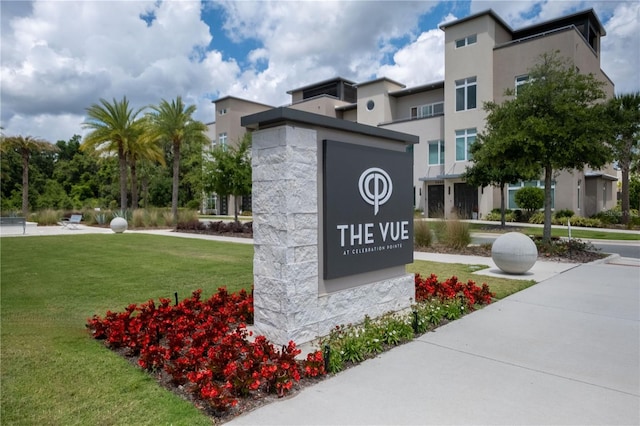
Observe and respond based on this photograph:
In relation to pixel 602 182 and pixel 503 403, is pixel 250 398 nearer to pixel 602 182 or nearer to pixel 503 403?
pixel 503 403

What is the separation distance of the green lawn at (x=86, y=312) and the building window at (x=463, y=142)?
73.3ft

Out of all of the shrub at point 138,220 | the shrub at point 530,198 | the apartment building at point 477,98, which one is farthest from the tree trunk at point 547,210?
the shrub at point 138,220

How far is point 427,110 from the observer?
121 feet

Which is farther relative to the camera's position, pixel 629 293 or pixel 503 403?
pixel 629 293

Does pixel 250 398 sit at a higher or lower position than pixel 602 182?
lower

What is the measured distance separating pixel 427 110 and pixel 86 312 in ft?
115

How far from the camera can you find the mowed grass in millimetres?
3287

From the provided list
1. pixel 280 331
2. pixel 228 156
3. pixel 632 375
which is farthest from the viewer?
pixel 228 156

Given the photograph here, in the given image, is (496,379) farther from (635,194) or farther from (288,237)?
(635,194)

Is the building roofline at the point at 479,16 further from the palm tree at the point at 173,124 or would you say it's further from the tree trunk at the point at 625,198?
the palm tree at the point at 173,124

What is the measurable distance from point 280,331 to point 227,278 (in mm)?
4601

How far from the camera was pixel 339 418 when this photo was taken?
10.3ft

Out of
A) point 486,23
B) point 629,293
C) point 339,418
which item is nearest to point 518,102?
point 629,293

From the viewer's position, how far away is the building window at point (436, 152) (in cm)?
3344
